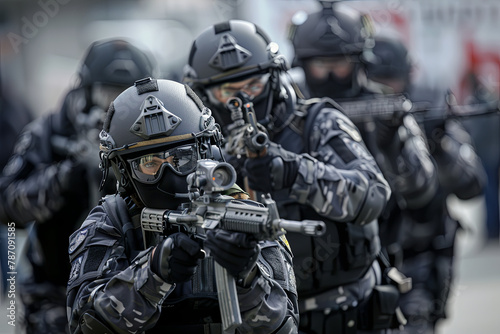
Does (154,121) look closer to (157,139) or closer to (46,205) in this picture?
(157,139)

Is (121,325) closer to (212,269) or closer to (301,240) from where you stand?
(212,269)

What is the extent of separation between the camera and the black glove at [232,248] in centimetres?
321

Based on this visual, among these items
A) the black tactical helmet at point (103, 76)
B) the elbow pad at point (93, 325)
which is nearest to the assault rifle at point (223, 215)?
the elbow pad at point (93, 325)

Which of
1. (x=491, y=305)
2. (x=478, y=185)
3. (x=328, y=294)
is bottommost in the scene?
(x=491, y=305)

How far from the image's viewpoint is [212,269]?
365cm

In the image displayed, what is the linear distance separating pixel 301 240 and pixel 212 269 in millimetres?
1461

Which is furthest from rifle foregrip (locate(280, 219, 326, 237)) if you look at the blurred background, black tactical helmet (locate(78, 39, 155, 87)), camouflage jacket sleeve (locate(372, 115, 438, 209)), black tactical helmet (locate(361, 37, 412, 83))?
the blurred background

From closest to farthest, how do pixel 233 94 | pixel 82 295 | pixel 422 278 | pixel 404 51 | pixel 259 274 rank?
pixel 259 274
pixel 82 295
pixel 233 94
pixel 422 278
pixel 404 51

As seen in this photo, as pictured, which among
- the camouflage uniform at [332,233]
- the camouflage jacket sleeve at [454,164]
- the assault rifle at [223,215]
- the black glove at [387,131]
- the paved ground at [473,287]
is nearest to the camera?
the assault rifle at [223,215]

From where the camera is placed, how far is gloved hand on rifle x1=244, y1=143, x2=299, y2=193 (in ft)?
15.5

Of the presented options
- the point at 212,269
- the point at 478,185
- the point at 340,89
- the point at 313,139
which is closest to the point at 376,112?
the point at 340,89

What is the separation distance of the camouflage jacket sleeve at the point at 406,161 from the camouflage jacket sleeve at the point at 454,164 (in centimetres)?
66

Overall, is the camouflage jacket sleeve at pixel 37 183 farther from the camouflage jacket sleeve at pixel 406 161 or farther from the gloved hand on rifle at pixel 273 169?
the gloved hand on rifle at pixel 273 169

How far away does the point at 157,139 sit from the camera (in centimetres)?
367
